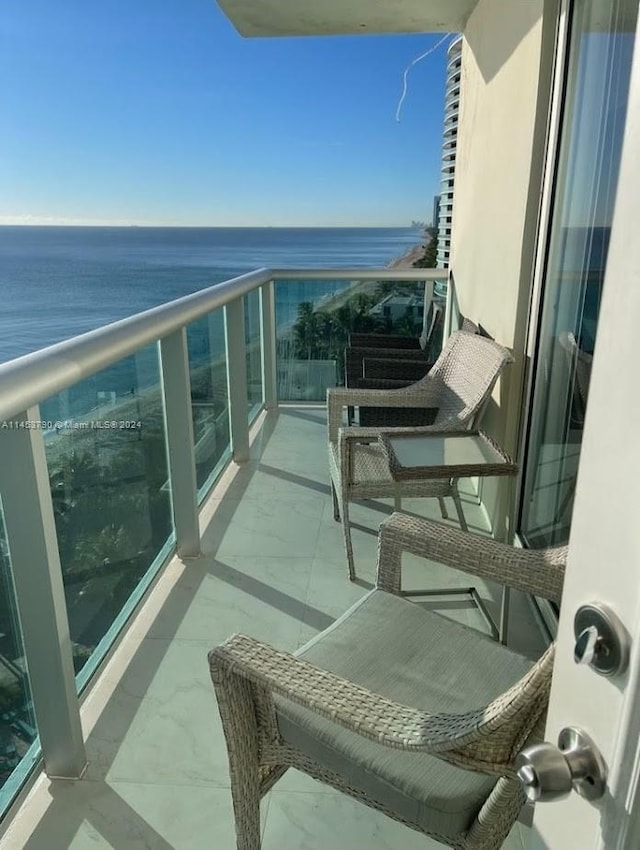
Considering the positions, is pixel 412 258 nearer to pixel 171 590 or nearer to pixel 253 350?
pixel 253 350

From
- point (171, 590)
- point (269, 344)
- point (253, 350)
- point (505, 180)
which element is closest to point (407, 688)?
point (171, 590)

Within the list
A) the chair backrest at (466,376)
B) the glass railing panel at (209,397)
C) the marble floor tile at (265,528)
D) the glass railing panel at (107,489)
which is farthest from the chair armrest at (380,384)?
the glass railing panel at (107,489)

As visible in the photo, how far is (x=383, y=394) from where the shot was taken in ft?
9.99

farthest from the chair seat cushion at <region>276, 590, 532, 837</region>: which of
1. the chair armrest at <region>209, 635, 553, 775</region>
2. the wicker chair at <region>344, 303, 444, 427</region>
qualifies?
the wicker chair at <region>344, 303, 444, 427</region>

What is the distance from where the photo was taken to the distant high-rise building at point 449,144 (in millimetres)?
5086

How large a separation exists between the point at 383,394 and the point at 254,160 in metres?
35.3

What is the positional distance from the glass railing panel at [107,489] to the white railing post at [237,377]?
1.17m

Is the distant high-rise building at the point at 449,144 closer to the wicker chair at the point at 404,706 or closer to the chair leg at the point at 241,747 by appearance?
the wicker chair at the point at 404,706

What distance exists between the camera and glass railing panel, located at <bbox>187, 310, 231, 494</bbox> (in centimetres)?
285

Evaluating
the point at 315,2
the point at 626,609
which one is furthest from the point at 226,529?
the point at 315,2

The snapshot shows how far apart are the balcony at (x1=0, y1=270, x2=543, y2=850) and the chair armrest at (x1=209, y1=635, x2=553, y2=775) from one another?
61cm

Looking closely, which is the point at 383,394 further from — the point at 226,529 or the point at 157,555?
the point at 157,555

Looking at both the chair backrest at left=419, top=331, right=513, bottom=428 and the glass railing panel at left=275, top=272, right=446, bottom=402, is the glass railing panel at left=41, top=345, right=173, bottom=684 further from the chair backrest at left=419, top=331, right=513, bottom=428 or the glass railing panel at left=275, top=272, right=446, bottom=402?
the glass railing panel at left=275, top=272, right=446, bottom=402

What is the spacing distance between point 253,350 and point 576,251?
98.2 inches
